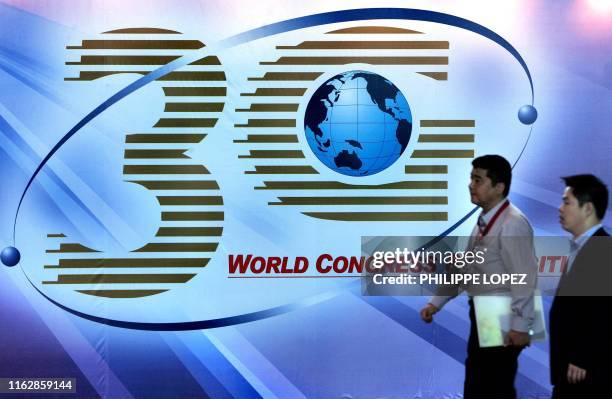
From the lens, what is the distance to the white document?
4105 mm

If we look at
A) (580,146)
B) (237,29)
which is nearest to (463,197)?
(580,146)

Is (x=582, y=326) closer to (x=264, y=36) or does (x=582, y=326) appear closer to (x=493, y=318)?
(x=493, y=318)

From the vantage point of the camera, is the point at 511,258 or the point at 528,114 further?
the point at 528,114

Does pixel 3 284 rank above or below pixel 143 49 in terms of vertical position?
below

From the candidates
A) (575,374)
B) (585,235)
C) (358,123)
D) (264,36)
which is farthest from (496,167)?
(264,36)

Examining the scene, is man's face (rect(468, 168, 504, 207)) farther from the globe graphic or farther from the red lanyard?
the globe graphic

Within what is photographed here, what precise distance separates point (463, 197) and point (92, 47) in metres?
1.93

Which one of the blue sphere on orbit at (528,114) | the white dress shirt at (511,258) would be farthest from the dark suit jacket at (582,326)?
the blue sphere on orbit at (528,114)

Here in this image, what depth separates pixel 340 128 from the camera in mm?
4195

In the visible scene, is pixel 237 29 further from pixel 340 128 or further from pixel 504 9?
pixel 504 9

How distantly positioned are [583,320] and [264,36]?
1.96 m

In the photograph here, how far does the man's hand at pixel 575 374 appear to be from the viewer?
3.62m

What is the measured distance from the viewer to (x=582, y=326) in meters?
3.65

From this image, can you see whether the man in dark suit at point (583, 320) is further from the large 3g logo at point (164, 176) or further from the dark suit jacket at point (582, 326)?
the large 3g logo at point (164, 176)
